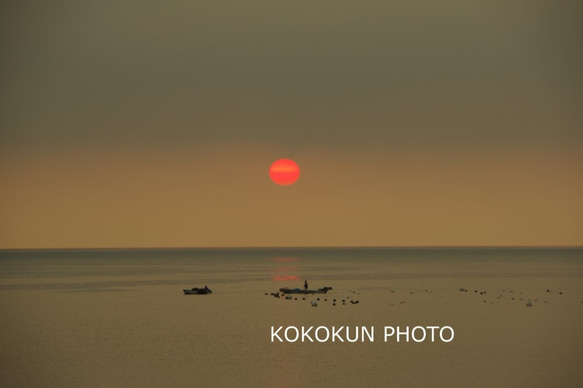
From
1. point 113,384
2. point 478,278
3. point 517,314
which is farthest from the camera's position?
point 478,278

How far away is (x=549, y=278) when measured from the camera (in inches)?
4823

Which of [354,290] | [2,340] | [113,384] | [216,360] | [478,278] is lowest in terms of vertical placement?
[113,384]

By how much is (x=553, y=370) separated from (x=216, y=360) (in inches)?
715

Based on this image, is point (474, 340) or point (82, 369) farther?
point (474, 340)

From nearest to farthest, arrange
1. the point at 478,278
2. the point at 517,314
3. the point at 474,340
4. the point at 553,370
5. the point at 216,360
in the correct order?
the point at 553,370 < the point at 216,360 < the point at 474,340 < the point at 517,314 < the point at 478,278

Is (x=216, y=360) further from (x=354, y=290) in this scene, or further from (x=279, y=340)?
(x=354, y=290)

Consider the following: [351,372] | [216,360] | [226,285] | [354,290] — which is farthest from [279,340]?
[226,285]

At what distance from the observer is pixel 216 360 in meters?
45.7

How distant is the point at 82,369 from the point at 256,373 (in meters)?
9.70

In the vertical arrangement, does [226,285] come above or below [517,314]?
above

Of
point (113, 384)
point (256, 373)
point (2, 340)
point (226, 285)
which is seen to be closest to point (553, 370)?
point (256, 373)

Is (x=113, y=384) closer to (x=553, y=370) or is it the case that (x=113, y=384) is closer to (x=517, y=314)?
(x=553, y=370)

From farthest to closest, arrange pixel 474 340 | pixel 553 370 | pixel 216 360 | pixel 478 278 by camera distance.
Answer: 1. pixel 478 278
2. pixel 474 340
3. pixel 216 360
4. pixel 553 370

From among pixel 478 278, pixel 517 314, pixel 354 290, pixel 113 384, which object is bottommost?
pixel 113 384
